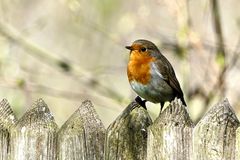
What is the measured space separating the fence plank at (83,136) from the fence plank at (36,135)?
1.8 inches

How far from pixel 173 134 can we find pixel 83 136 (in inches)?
16.4

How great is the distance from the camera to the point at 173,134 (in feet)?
9.66

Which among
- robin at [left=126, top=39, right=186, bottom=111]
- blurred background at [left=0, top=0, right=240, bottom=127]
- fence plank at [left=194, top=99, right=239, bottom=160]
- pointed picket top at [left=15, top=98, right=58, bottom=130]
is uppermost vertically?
blurred background at [left=0, top=0, right=240, bottom=127]

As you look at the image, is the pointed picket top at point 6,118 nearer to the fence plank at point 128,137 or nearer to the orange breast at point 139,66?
the fence plank at point 128,137

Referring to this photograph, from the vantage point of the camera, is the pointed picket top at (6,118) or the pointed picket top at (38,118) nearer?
the pointed picket top at (38,118)

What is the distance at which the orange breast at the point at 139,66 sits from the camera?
501cm

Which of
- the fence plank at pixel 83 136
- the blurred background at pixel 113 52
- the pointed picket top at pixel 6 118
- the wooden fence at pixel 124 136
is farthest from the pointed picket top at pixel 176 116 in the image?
the blurred background at pixel 113 52

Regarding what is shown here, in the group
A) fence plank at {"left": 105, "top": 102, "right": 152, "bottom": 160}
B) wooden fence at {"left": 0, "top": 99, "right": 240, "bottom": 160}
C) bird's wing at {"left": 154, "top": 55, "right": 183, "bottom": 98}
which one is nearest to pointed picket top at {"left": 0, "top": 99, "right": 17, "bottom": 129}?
wooden fence at {"left": 0, "top": 99, "right": 240, "bottom": 160}

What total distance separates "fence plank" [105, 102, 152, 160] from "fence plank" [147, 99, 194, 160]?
0.43ft

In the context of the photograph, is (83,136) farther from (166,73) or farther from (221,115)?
(166,73)

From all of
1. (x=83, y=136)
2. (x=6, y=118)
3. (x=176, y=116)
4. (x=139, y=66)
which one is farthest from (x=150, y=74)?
(x=176, y=116)

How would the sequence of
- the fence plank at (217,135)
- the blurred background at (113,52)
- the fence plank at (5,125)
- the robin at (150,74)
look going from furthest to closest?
1. the blurred background at (113,52)
2. the robin at (150,74)
3. the fence plank at (5,125)
4. the fence plank at (217,135)

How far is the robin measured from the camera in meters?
5.00

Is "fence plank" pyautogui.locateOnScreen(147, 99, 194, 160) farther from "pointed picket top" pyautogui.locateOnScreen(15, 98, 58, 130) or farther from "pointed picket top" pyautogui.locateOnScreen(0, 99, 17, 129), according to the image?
"pointed picket top" pyautogui.locateOnScreen(0, 99, 17, 129)
